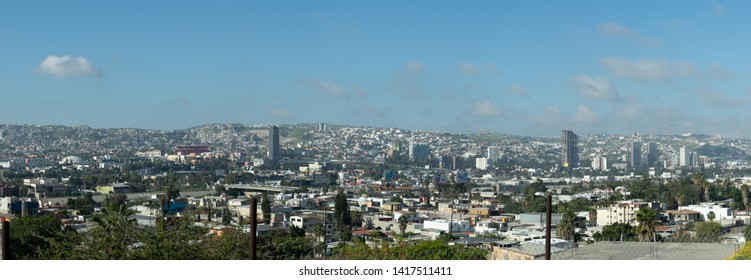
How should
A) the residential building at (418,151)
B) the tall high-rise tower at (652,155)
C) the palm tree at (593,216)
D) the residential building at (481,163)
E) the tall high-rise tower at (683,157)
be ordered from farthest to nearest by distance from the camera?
the residential building at (418,151)
the residential building at (481,163)
the tall high-rise tower at (652,155)
the tall high-rise tower at (683,157)
the palm tree at (593,216)

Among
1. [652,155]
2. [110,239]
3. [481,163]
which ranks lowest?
[481,163]

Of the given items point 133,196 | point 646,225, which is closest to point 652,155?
point 133,196

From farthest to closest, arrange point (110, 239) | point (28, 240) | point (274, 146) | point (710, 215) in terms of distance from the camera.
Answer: point (274, 146)
point (710, 215)
point (28, 240)
point (110, 239)

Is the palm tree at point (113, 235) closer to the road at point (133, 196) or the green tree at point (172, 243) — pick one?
the green tree at point (172, 243)

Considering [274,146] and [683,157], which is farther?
[683,157]

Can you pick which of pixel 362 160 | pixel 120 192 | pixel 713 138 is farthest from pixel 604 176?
pixel 120 192

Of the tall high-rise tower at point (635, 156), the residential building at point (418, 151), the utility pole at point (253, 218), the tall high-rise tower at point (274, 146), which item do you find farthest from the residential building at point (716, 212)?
the residential building at point (418, 151)

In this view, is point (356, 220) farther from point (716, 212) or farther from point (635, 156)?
point (635, 156)
